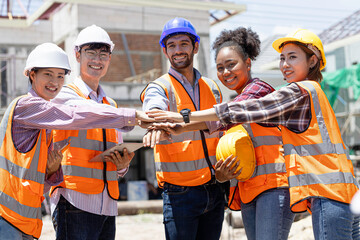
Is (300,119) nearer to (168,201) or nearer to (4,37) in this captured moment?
(168,201)

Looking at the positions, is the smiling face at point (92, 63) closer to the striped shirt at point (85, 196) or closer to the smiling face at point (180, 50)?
the striped shirt at point (85, 196)

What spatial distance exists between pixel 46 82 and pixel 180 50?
45.4 inches

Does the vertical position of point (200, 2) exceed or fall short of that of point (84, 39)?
it exceeds it

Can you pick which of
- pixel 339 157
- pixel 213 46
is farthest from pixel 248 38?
pixel 339 157

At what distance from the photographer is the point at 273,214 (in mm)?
3234

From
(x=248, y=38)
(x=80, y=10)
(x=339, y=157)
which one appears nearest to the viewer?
(x=339, y=157)

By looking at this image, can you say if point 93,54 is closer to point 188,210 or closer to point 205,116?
point 205,116

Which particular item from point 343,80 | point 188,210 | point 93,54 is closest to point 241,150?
point 188,210

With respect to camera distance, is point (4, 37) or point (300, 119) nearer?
point (300, 119)

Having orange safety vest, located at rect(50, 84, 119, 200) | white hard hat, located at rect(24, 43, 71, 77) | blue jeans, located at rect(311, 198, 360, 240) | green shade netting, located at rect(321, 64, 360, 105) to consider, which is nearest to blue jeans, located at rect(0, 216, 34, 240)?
orange safety vest, located at rect(50, 84, 119, 200)

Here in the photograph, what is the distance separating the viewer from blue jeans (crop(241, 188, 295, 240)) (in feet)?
10.6

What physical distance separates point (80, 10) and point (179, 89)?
12928 mm

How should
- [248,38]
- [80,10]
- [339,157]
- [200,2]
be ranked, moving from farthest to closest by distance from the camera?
[200,2]
[80,10]
[248,38]
[339,157]

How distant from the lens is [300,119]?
3072 mm
